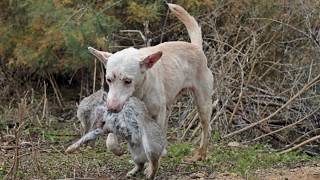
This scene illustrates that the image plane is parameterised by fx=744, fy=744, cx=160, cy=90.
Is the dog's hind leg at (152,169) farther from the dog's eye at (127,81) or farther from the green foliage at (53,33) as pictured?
the green foliage at (53,33)

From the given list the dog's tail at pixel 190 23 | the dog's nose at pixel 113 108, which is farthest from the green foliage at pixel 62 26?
the dog's nose at pixel 113 108

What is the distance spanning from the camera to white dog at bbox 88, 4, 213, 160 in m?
6.70

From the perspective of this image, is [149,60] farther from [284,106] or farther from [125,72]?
[284,106]

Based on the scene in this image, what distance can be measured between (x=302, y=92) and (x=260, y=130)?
3.05 feet

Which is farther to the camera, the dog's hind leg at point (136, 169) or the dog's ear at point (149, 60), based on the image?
the dog's hind leg at point (136, 169)

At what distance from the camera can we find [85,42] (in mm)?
12055

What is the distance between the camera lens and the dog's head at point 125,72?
656cm

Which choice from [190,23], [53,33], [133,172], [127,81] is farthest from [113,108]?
[53,33]

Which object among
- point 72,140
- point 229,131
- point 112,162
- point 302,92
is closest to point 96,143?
point 72,140

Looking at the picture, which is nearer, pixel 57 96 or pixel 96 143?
pixel 96 143

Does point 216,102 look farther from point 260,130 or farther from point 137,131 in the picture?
point 137,131

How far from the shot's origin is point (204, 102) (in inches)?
340

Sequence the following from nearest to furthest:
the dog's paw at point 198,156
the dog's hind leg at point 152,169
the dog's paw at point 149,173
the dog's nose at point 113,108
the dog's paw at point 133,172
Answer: the dog's nose at point 113,108, the dog's hind leg at point 152,169, the dog's paw at point 149,173, the dog's paw at point 133,172, the dog's paw at point 198,156

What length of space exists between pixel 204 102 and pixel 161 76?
45.3 inches
